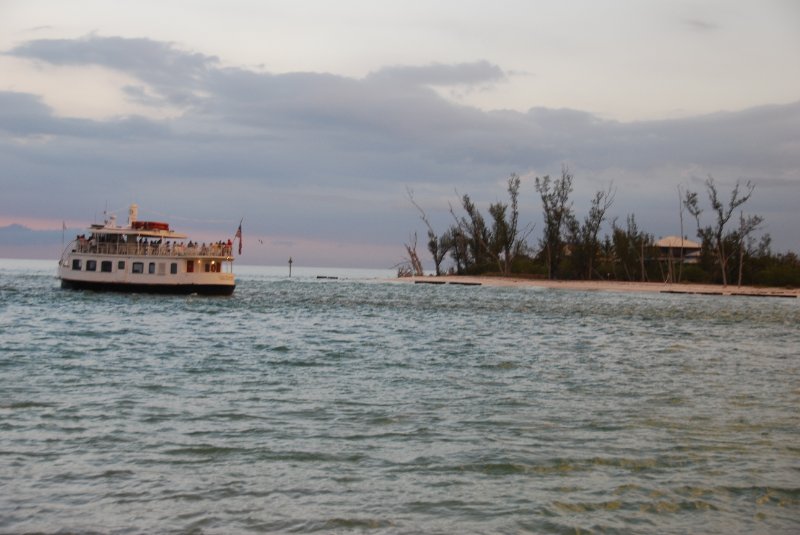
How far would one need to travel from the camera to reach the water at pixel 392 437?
8.44 m

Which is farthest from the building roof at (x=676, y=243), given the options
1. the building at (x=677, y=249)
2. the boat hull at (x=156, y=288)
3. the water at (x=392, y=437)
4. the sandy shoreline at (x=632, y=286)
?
the water at (x=392, y=437)

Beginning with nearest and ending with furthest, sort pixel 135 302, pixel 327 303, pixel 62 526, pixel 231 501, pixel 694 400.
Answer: pixel 62 526
pixel 231 501
pixel 694 400
pixel 135 302
pixel 327 303

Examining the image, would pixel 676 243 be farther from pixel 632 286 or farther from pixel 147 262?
pixel 147 262

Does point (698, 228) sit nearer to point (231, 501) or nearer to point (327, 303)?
point (327, 303)

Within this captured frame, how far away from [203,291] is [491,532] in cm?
5022

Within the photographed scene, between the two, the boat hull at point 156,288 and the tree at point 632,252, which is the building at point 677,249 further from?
the boat hull at point 156,288

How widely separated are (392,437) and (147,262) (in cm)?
4650

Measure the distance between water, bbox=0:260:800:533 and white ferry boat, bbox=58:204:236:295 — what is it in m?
27.9

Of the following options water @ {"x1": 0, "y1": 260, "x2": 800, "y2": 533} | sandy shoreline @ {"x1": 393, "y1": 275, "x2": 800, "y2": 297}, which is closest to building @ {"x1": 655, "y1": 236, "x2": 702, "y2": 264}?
sandy shoreline @ {"x1": 393, "y1": 275, "x2": 800, "y2": 297}

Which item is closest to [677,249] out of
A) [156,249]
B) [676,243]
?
[676,243]

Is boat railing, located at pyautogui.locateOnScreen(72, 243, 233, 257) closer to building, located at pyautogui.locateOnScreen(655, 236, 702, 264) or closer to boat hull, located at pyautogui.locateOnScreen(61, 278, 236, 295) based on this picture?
boat hull, located at pyautogui.locateOnScreen(61, 278, 236, 295)

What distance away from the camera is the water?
27.7ft

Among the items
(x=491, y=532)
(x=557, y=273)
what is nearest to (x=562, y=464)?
(x=491, y=532)

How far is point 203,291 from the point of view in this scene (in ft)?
184
